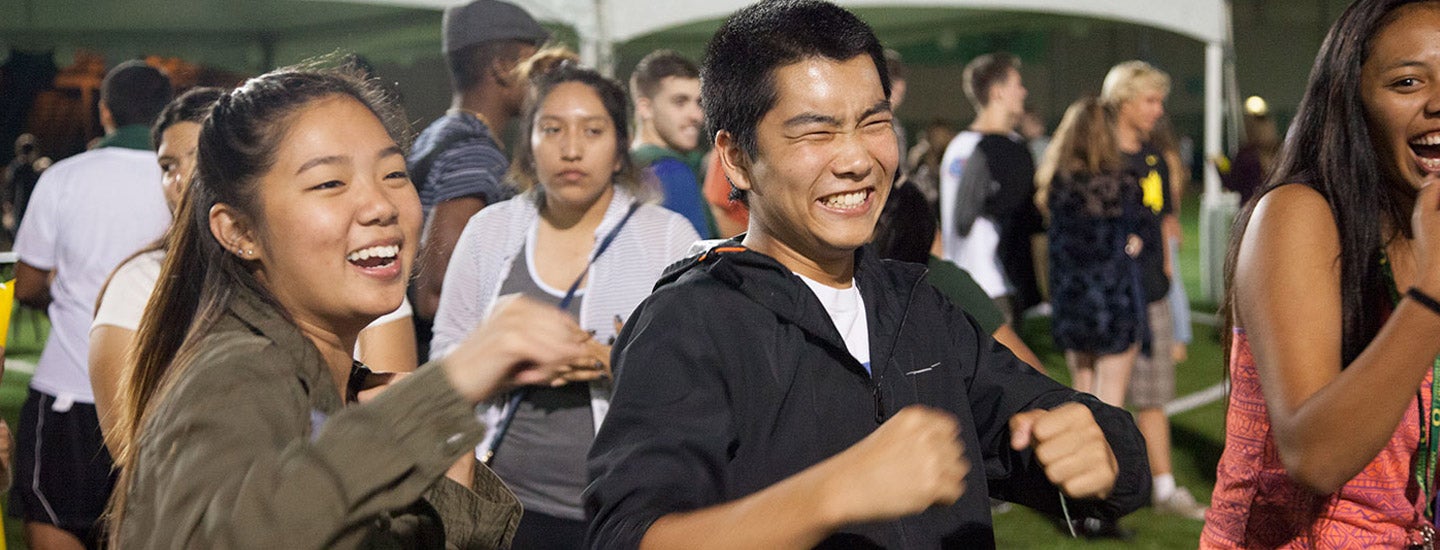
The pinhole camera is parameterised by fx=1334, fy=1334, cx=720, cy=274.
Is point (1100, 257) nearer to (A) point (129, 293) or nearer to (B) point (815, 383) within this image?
(A) point (129, 293)

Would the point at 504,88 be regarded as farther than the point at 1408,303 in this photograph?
Yes

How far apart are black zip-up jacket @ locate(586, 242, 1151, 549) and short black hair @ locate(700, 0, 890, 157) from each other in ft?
0.73

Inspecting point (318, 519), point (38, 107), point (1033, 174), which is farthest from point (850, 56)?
point (38, 107)

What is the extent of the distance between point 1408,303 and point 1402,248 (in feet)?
1.21

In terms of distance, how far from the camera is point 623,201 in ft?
12.1

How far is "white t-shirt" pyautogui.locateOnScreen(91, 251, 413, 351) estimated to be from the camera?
2906 millimetres

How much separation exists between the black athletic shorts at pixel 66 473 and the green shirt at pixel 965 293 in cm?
234

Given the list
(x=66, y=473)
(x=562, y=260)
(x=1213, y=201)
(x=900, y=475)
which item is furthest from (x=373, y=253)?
(x=1213, y=201)

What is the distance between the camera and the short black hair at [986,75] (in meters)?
7.00

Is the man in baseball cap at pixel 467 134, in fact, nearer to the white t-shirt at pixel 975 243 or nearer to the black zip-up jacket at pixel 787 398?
the black zip-up jacket at pixel 787 398

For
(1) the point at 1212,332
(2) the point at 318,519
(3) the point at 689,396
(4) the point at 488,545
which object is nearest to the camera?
(2) the point at 318,519

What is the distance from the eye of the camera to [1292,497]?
2.07m

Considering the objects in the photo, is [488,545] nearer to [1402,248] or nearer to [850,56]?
[850,56]

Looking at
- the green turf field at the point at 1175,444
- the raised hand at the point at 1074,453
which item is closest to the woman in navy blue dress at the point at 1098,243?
the green turf field at the point at 1175,444
